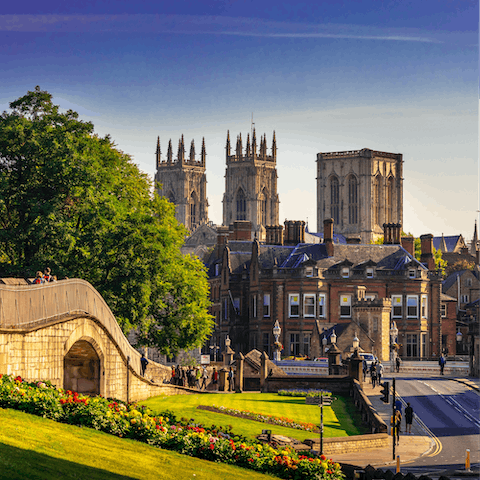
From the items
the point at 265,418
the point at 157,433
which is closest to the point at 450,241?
the point at 265,418

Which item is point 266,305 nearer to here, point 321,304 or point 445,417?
point 321,304

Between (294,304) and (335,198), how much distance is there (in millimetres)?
91108

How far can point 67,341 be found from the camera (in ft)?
88.5

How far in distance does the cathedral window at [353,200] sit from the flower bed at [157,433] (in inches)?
5664

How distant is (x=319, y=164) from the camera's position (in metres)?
168

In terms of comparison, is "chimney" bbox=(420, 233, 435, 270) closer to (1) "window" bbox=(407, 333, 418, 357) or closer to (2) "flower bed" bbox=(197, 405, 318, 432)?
(1) "window" bbox=(407, 333, 418, 357)

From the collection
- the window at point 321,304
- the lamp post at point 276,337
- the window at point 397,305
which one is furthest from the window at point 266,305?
the window at point 397,305

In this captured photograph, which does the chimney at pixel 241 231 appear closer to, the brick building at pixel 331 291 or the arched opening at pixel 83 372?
the brick building at pixel 331 291

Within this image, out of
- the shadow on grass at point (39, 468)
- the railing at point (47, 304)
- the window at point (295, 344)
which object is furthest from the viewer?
the window at point (295, 344)

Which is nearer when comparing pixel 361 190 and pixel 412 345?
pixel 412 345

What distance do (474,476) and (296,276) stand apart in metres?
49.9

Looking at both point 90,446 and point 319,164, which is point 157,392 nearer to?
point 90,446

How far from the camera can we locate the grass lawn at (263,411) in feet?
116

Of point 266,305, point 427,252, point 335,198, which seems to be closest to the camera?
point 266,305
